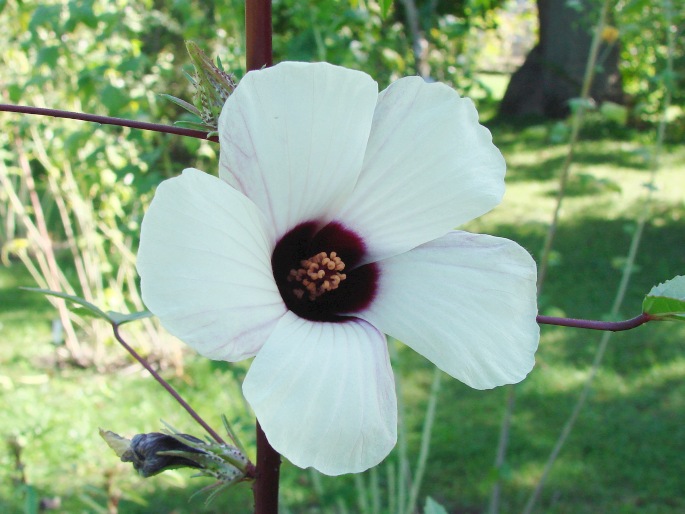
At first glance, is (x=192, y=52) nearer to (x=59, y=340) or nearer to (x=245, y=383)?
(x=245, y=383)

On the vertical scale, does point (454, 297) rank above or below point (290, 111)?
below

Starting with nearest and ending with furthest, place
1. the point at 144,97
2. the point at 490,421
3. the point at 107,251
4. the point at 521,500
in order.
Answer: the point at 144,97 < the point at 521,500 < the point at 490,421 < the point at 107,251

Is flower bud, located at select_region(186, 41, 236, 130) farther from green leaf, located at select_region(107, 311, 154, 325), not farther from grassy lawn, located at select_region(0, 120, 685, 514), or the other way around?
grassy lawn, located at select_region(0, 120, 685, 514)

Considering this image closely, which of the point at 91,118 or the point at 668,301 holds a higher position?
the point at 91,118

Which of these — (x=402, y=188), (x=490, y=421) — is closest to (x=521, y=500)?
(x=490, y=421)

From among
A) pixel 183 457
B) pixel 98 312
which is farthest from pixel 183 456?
pixel 98 312

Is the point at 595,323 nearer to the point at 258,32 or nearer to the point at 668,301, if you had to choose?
the point at 668,301

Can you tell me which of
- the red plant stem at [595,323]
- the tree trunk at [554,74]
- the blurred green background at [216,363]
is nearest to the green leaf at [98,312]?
the red plant stem at [595,323]

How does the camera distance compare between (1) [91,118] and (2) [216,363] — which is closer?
(1) [91,118]
